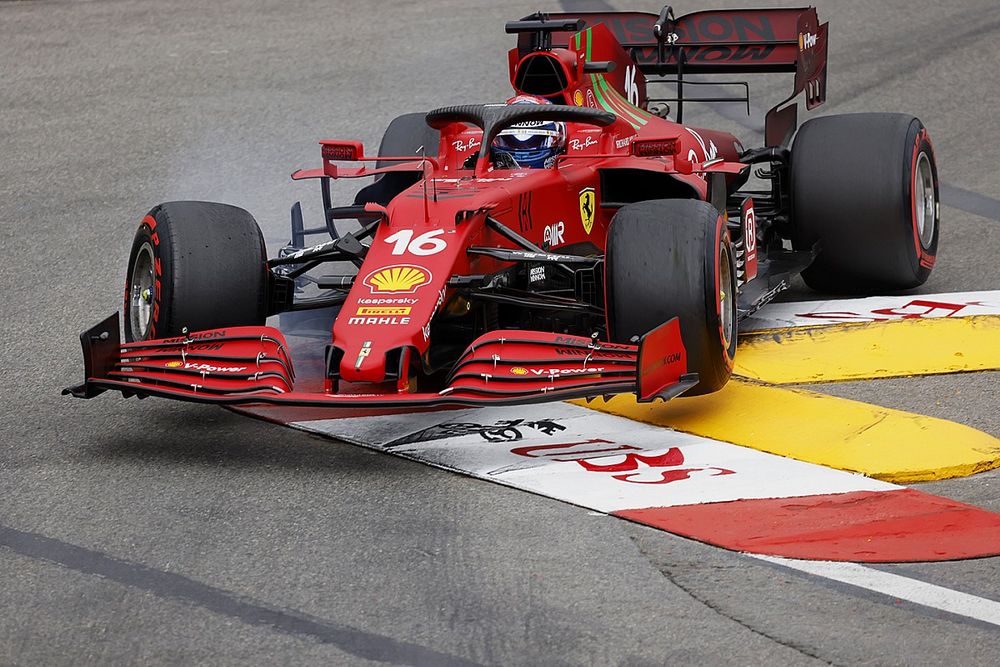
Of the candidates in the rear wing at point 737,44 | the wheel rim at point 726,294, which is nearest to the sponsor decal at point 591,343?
the wheel rim at point 726,294

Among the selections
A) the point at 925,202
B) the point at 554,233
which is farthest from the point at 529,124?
the point at 925,202

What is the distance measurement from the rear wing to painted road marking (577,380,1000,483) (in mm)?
2929

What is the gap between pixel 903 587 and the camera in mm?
4586

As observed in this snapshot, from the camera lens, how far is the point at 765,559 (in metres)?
4.84

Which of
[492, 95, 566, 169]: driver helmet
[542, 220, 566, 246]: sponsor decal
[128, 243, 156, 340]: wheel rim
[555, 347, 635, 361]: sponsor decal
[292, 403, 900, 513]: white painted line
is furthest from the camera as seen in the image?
[492, 95, 566, 169]: driver helmet

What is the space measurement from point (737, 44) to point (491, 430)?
4127 millimetres

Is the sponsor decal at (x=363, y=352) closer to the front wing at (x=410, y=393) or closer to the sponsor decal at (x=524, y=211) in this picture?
the front wing at (x=410, y=393)

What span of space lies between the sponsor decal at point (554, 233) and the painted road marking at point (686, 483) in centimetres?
94

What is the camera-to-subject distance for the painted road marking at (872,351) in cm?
697

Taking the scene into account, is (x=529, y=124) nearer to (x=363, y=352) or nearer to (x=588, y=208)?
(x=588, y=208)

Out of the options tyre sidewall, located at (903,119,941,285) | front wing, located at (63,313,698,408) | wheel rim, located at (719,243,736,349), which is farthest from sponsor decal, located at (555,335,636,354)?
tyre sidewall, located at (903,119,941,285)

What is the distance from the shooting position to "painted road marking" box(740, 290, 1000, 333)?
25.8 feet

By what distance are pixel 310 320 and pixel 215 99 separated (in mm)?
6179

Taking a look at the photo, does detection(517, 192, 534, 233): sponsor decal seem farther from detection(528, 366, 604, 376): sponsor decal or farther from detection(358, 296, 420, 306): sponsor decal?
detection(528, 366, 604, 376): sponsor decal
